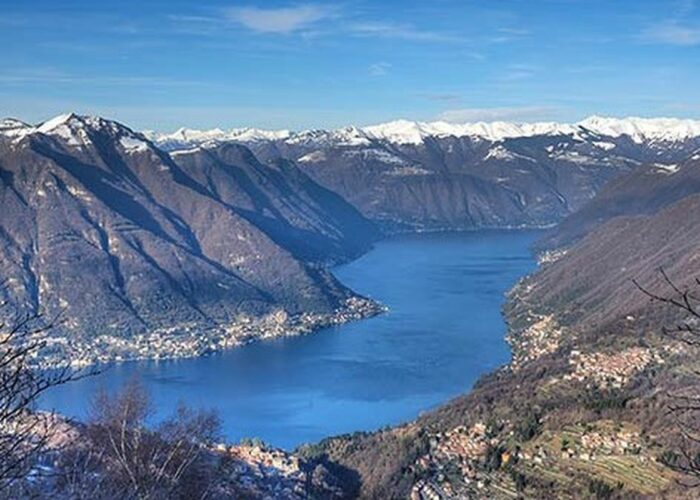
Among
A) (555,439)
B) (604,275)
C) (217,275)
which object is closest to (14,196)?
(217,275)

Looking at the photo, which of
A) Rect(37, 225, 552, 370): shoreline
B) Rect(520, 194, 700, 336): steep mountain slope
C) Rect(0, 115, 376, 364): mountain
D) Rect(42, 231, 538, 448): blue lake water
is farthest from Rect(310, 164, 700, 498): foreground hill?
Rect(0, 115, 376, 364): mountain

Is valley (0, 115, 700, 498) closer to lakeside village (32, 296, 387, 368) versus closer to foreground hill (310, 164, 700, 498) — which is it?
foreground hill (310, 164, 700, 498)

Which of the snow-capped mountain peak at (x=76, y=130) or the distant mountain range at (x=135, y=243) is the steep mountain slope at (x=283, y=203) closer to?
the distant mountain range at (x=135, y=243)

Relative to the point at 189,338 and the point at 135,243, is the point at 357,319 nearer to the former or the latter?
the point at 189,338

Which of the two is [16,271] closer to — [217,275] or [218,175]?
[217,275]

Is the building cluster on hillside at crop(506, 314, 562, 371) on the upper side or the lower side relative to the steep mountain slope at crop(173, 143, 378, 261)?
lower

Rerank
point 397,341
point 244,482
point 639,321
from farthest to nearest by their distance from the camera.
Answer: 1. point 397,341
2. point 639,321
3. point 244,482

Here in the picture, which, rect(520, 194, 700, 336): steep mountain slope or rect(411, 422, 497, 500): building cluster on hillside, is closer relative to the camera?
rect(411, 422, 497, 500): building cluster on hillside
